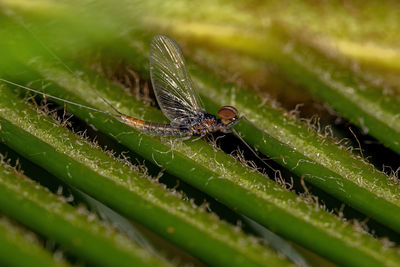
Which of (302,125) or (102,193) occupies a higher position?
(302,125)

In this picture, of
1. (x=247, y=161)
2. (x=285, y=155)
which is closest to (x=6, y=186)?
(x=247, y=161)

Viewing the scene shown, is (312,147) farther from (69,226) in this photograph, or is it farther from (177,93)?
(69,226)

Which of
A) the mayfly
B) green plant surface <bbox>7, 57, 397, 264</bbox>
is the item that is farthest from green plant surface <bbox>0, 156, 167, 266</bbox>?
the mayfly

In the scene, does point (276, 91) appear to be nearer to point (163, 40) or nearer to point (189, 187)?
point (163, 40)

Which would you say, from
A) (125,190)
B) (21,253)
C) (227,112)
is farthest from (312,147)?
(21,253)

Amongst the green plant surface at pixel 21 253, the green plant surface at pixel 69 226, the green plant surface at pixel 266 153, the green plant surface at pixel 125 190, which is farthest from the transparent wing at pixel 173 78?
the green plant surface at pixel 21 253

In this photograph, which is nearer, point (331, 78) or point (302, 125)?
point (302, 125)
